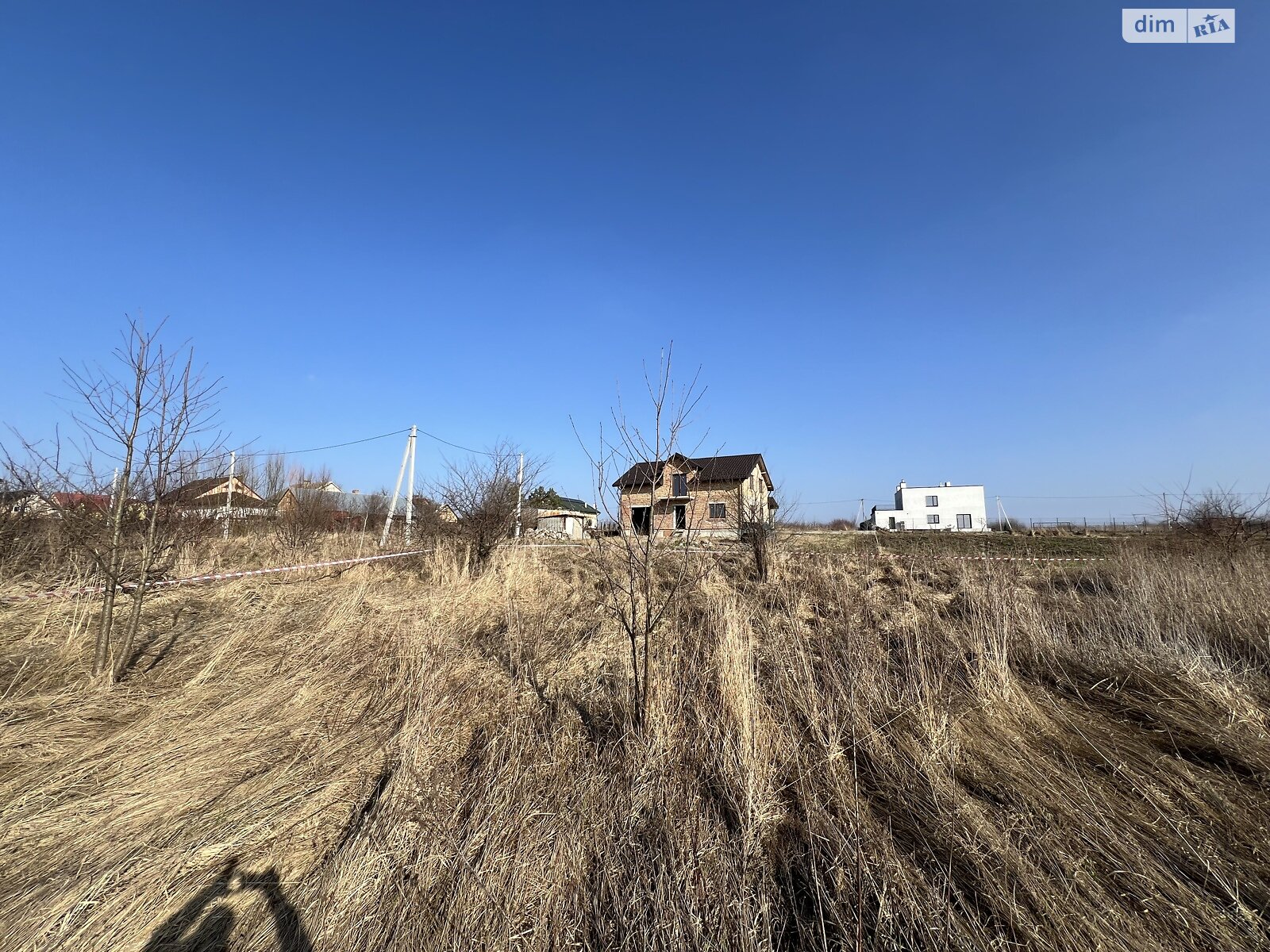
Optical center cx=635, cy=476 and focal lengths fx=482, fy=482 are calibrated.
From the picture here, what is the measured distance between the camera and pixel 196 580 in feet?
29.0

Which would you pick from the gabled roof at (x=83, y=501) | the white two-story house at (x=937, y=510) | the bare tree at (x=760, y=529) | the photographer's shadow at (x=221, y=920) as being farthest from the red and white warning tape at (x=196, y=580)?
the white two-story house at (x=937, y=510)

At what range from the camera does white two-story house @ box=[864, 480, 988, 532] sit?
49.3m

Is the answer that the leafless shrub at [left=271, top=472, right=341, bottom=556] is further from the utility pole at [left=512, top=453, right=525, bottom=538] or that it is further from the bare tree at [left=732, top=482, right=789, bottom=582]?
the bare tree at [left=732, top=482, right=789, bottom=582]

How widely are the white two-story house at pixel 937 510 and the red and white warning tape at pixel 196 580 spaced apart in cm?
4925

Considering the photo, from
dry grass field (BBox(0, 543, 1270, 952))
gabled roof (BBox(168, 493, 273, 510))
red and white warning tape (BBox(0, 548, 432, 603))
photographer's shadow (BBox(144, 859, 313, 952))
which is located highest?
gabled roof (BBox(168, 493, 273, 510))

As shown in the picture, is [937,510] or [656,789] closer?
[656,789]

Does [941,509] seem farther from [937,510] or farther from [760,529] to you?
[760,529]

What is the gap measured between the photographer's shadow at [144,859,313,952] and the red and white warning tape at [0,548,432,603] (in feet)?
12.8

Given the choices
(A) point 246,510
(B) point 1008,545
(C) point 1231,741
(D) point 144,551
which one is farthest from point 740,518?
(B) point 1008,545

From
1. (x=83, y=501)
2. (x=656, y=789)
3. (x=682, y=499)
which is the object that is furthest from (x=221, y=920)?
(x=83, y=501)

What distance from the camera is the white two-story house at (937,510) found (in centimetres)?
4934

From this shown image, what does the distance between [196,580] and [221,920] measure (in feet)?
29.9

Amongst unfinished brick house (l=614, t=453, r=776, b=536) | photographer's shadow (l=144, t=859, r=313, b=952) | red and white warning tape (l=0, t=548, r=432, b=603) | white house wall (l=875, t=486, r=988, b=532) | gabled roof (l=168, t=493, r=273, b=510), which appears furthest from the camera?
white house wall (l=875, t=486, r=988, b=532)

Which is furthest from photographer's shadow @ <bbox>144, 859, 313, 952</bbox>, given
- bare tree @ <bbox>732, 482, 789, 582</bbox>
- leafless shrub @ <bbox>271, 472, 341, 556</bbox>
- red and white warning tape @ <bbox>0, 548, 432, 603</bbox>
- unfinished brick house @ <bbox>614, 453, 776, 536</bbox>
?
leafless shrub @ <bbox>271, 472, 341, 556</bbox>
